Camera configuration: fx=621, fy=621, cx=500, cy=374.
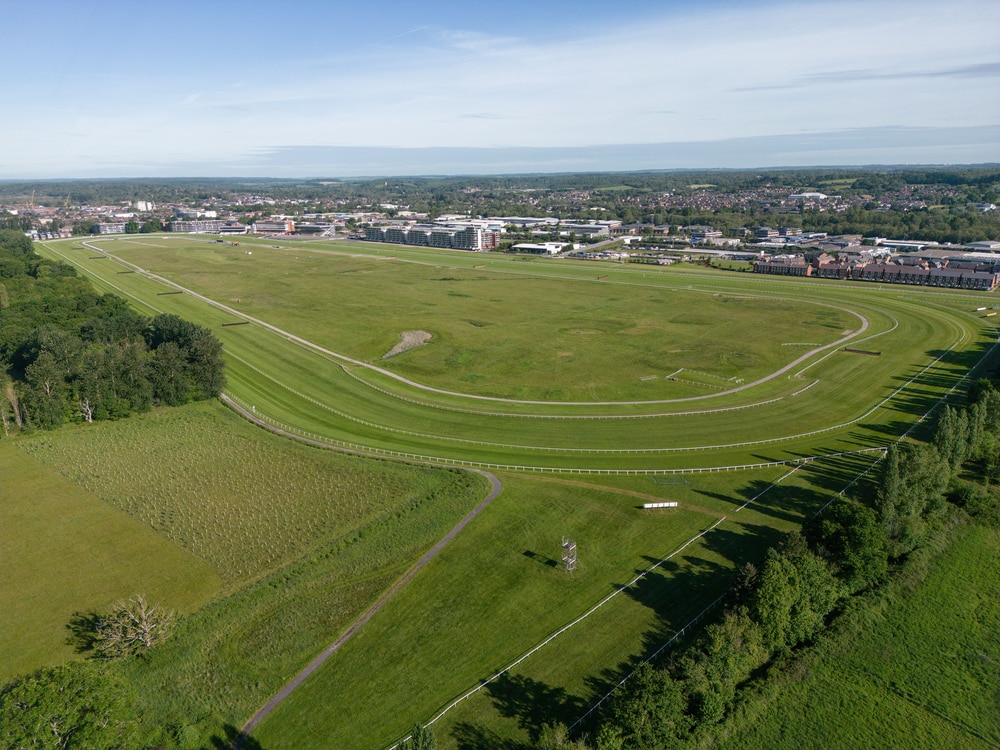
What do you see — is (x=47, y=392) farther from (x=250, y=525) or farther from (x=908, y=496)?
(x=908, y=496)

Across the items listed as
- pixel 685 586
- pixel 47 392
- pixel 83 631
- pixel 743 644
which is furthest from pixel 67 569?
pixel 743 644

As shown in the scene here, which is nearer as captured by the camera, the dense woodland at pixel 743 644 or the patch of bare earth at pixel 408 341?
the dense woodland at pixel 743 644

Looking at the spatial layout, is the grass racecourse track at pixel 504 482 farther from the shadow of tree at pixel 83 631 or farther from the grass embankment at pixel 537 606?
the shadow of tree at pixel 83 631

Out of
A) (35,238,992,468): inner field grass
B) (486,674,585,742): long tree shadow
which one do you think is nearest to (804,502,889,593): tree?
(35,238,992,468): inner field grass

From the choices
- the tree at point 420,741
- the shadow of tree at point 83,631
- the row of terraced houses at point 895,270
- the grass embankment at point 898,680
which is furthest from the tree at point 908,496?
the row of terraced houses at point 895,270

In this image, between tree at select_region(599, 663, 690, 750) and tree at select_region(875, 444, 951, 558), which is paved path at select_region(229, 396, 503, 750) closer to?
tree at select_region(599, 663, 690, 750)

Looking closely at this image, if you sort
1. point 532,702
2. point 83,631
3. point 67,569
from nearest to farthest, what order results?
1. point 532,702
2. point 83,631
3. point 67,569
